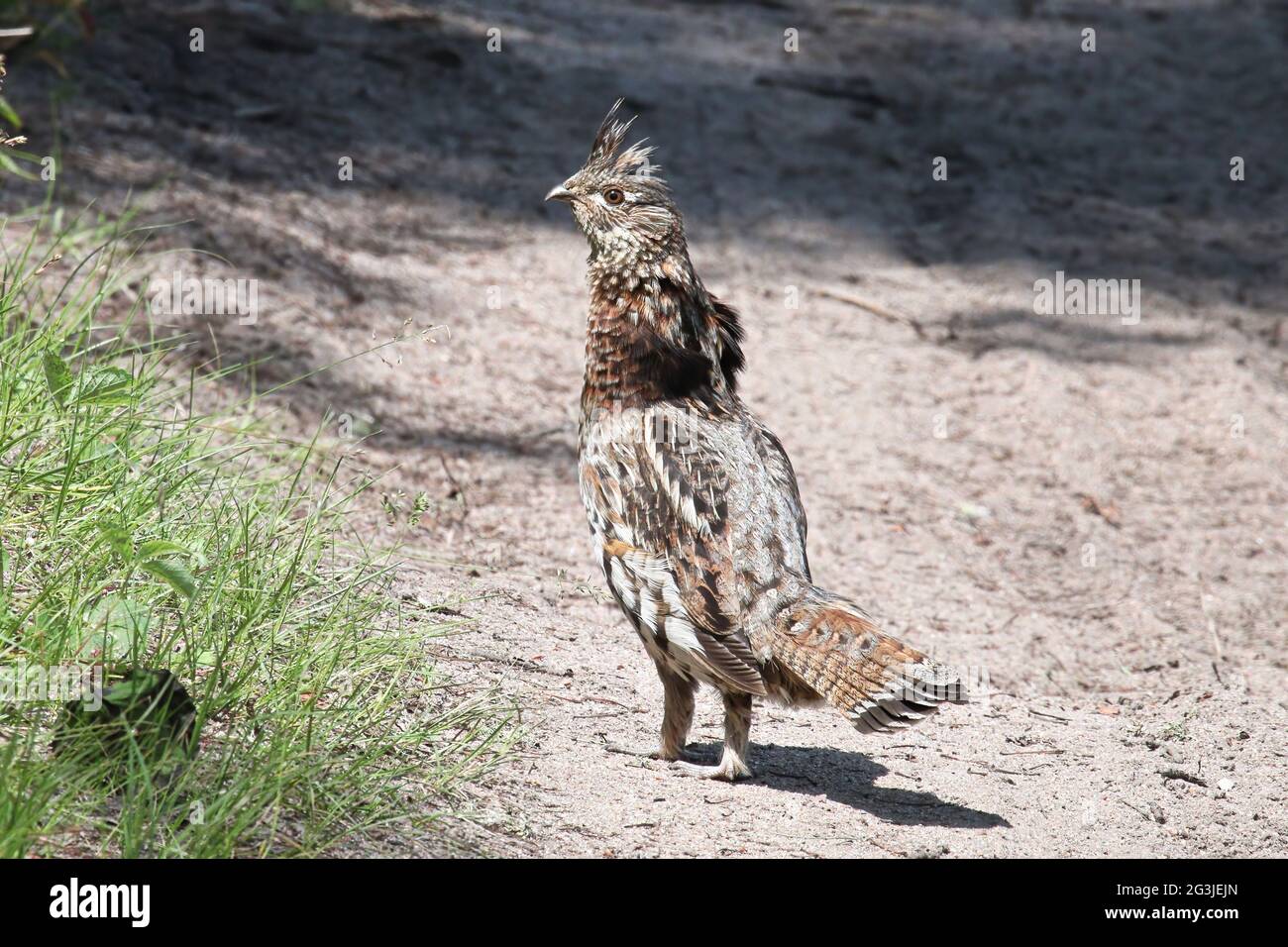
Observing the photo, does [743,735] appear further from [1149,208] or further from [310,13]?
[310,13]

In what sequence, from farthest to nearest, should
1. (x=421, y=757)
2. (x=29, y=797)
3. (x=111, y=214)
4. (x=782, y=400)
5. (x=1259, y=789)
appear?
1. (x=782, y=400)
2. (x=111, y=214)
3. (x=1259, y=789)
4. (x=421, y=757)
5. (x=29, y=797)

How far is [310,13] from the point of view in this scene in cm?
1216

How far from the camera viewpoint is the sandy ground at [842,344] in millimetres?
5172

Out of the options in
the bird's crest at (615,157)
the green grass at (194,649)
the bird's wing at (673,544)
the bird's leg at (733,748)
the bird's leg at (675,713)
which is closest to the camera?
the green grass at (194,649)

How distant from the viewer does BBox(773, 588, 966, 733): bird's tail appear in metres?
4.30

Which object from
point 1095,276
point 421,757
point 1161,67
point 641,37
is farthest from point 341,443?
point 1161,67

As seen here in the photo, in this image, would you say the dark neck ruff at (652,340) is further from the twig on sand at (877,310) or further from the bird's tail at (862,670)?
the twig on sand at (877,310)

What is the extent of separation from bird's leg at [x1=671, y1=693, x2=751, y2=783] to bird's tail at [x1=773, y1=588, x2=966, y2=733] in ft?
1.04

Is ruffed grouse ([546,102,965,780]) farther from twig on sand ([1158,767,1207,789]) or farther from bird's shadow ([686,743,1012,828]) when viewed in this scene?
twig on sand ([1158,767,1207,789])

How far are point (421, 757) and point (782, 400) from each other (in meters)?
5.16

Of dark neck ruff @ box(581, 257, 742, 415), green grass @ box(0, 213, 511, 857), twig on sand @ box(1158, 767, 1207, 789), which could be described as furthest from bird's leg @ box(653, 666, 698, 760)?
twig on sand @ box(1158, 767, 1207, 789)

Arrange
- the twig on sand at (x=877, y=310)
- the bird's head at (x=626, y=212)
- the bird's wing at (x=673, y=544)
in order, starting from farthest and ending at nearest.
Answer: the twig on sand at (x=877, y=310), the bird's head at (x=626, y=212), the bird's wing at (x=673, y=544)

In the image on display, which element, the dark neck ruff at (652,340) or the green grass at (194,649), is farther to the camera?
the dark neck ruff at (652,340)

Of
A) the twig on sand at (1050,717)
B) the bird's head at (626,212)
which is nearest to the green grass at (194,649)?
the bird's head at (626,212)
